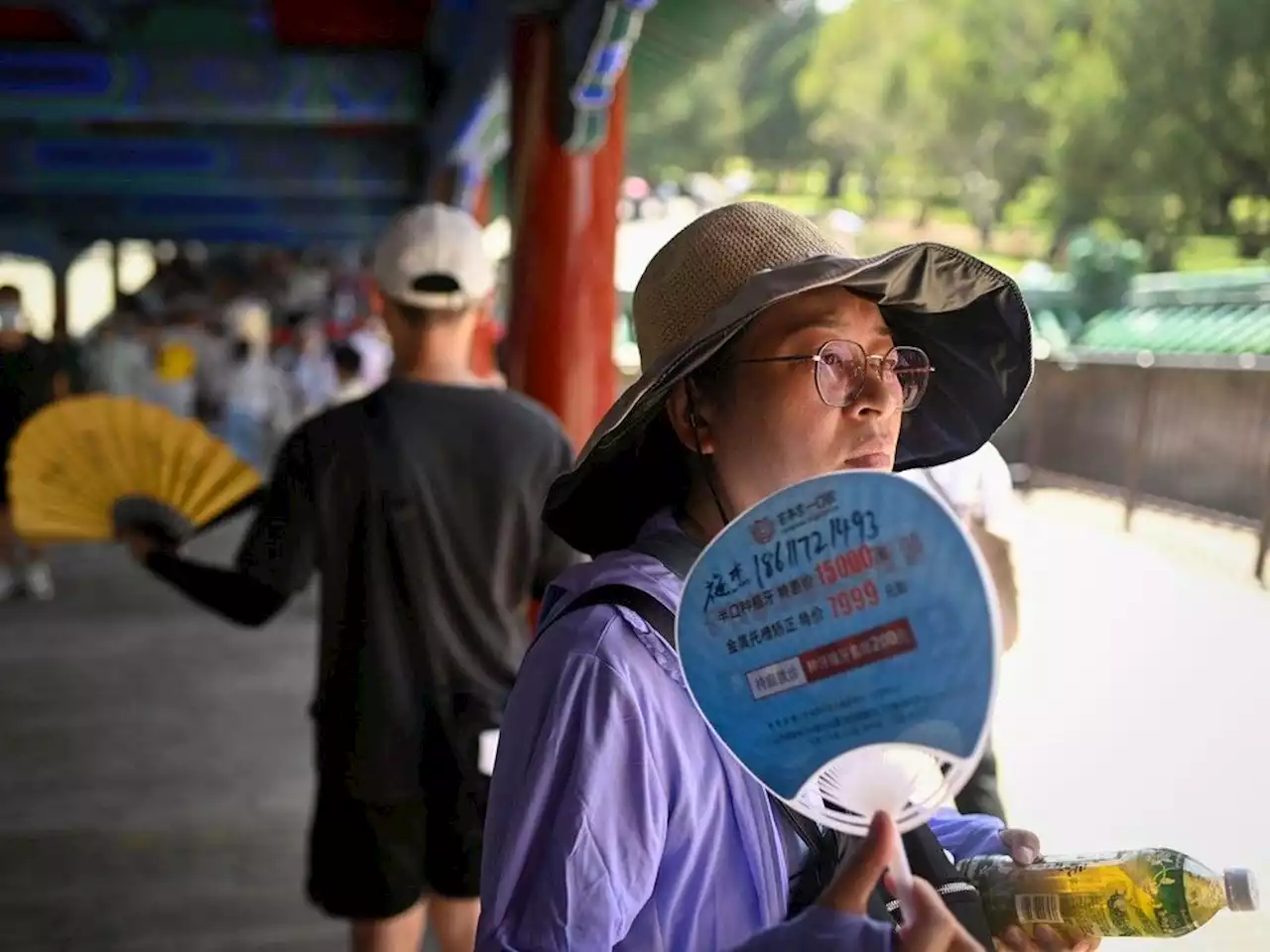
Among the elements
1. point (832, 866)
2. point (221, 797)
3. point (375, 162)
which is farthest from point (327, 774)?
point (375, 162)

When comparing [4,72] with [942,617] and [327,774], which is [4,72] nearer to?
[327,774]

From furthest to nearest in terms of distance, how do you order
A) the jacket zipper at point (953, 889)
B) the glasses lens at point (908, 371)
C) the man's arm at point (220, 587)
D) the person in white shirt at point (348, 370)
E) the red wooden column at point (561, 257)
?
the person in white shirt at point (348, 370)
the red wooden column at point (561, 257)
the man's arm at point (220, 587)
the glasses lens at point (908, 371)
the jacket zipper at point (953, 889)

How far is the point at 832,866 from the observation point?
851 mm

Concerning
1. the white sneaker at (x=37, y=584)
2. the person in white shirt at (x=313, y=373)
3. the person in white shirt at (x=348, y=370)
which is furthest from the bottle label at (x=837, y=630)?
the person in white shirt at (x=313, y=373)

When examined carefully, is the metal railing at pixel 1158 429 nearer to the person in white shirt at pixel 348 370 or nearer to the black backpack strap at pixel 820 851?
the black backpack strap at pixel 820 851

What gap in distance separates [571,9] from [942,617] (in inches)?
102

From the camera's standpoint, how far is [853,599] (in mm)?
706

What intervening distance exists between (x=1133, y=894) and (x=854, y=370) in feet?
1.19

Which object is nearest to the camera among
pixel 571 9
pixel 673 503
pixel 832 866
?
pixel 832 866

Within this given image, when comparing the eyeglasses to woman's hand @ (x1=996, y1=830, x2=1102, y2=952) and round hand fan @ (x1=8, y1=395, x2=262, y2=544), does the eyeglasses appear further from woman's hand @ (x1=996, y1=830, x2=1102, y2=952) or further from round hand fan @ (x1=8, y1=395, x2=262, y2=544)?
round hand fan @ (x1=8, y1=395, x2=262, y2=544)

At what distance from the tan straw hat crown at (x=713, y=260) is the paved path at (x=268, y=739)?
37 centimetres

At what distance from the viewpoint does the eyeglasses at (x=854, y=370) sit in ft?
2.87

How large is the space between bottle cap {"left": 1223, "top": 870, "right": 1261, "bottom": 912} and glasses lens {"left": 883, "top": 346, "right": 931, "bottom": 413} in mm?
348

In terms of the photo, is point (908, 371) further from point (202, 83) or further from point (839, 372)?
point (202, 83)
